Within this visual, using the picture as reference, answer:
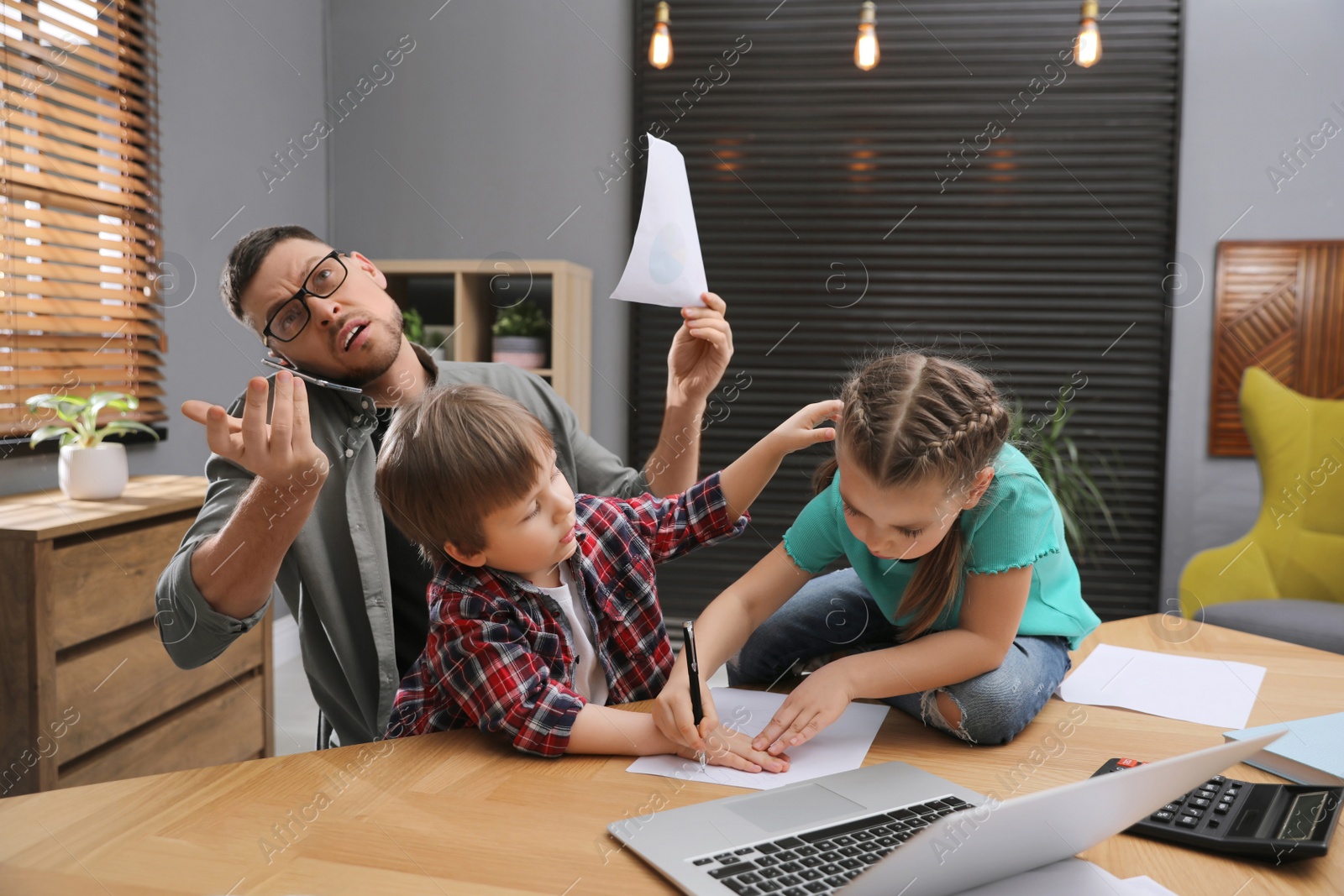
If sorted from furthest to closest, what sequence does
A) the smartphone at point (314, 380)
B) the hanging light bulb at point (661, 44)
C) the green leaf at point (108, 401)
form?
1. the hanging light bulb at point (661, 44)
2. the green leaf at point (108, 401)
3. the smartphone at point (314, 380)

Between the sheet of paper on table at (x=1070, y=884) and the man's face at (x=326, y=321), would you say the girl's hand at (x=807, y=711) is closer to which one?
the sheet of paper on table at (x=1070, y=884)

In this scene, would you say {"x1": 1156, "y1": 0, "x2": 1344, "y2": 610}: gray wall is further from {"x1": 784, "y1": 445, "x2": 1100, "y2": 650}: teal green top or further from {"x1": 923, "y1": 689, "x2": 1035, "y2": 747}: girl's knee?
{"x1": 923, "y1": 689, "x2": 1035, "y2": 747}: girl's knee

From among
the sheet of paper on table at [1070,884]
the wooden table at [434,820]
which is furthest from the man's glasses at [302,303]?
the sheet of paper on table at [1070,884]

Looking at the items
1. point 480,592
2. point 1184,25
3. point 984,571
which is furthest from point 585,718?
point 1184,25

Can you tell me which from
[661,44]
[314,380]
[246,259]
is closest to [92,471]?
[246,259]

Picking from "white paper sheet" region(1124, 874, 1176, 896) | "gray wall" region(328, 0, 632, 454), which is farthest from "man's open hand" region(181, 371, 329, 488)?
"gray wall" region(328, 0, 632, 454)

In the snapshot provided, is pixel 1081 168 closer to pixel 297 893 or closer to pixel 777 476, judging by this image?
pixel 777 476

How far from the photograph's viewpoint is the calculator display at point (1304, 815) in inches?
29.0

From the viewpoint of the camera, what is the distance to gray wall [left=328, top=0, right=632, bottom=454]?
12.2 feet

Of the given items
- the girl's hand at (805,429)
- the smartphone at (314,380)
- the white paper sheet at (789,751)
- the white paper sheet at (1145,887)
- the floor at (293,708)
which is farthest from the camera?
the floor at (293,708)

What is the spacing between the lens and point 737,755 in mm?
920

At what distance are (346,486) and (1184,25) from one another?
361 centimetres

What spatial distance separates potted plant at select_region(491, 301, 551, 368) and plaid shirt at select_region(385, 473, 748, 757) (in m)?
2.17

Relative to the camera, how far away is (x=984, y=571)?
1.05m
